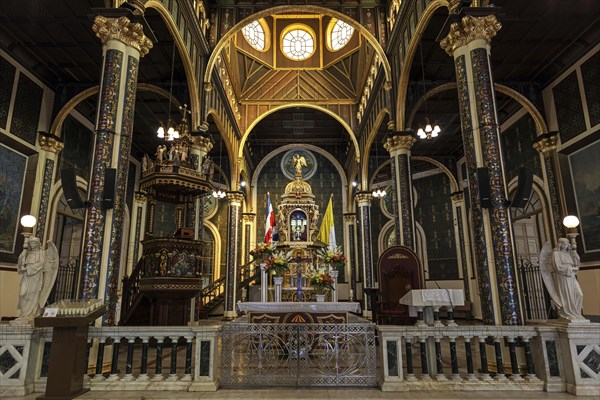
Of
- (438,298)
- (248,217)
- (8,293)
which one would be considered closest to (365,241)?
(248,217)

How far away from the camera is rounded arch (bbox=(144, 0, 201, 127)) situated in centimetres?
895

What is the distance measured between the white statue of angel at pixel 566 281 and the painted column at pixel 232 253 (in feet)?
40.2

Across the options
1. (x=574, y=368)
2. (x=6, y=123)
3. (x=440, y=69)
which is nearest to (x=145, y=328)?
(x=574, y=368)

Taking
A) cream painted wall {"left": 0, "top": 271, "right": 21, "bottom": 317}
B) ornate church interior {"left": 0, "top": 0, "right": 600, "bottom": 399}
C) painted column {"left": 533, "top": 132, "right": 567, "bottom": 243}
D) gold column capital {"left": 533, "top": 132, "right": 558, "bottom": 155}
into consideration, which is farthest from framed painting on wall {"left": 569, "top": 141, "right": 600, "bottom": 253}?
cream painted wall {"left": 0, "top": 271, "right": 21, "bottom": 317}

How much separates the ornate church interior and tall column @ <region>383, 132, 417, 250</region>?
65mm

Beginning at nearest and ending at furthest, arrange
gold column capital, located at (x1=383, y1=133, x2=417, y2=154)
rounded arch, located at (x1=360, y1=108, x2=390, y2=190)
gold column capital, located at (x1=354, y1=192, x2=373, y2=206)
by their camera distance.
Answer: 1. gold column capital, located at (x1=383, y1=133, x2=417, y2=154)
2. rounded arch, located at (x1=360, y1=108, x2=390, y2=190)
3. gold column capital, located at (x1=354, y1=192, x2=373, y2=206)

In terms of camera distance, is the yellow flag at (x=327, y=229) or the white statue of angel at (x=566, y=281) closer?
the white statue of angel at (x=566, y=281)

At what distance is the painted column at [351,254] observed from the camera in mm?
19609

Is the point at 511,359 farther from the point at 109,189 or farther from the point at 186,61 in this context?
the point at 186,61

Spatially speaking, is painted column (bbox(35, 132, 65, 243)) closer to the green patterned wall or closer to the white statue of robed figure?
the white statue of robed figure

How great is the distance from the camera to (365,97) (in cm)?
1694

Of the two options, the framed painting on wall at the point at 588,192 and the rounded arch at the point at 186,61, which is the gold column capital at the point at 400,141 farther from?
the rounded arch at the point at 186,61

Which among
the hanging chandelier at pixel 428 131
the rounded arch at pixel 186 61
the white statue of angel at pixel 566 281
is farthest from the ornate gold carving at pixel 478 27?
the rounded arch at pixel 186 61

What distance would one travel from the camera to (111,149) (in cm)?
644
